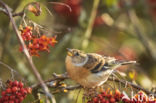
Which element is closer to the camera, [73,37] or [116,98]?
[116,98]

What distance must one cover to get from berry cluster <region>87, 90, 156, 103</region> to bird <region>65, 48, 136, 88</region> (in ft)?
1.00

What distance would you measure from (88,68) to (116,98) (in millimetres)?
577

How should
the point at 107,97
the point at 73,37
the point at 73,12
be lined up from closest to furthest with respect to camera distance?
the point at 107,97, the point at 73,37, the point at 73,12

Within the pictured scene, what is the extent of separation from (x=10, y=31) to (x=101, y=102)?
210 cm

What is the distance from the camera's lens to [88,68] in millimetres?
3387

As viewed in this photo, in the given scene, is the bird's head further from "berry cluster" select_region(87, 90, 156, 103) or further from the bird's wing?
"berry cluster" select_region(87, 90, 156, 103)

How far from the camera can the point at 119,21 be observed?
6.73 metres

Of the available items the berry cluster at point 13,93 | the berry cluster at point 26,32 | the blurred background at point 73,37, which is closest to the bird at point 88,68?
the blurred background at point 73,37

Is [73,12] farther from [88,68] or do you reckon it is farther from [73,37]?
[88,68]

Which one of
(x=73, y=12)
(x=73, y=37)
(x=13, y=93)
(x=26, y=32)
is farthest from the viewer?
(x=73, y=12)

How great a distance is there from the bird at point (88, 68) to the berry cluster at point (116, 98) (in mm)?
305

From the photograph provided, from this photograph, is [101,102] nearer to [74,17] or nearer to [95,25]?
[74,17]

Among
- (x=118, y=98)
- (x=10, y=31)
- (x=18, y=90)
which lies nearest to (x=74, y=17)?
(x=10, y=31)

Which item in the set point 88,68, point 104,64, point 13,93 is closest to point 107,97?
point 88,68
